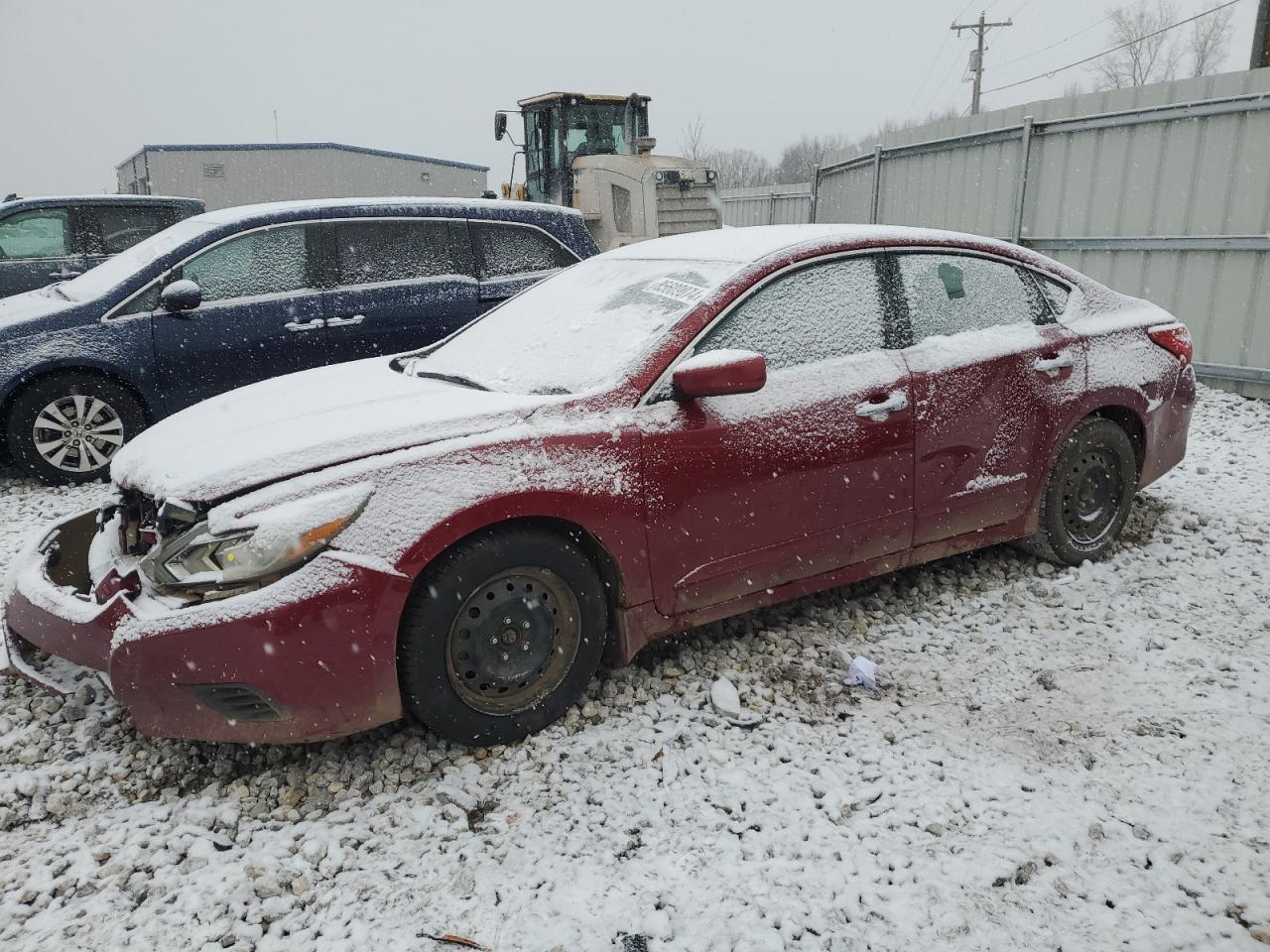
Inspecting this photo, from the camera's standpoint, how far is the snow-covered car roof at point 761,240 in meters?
3.56

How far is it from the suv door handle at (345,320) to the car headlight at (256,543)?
145 inches

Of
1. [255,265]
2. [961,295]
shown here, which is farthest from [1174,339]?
[255,265]

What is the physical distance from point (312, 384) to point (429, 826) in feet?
5.93

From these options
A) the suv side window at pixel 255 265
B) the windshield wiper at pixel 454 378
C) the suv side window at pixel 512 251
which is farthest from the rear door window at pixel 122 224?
the windshield wiper at pixel 454 378

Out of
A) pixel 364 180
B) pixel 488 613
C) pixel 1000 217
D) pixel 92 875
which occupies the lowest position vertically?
pixel 92 875

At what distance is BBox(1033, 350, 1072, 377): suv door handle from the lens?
399 centimetres

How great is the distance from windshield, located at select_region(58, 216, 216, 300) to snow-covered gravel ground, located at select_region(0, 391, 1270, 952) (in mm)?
3364

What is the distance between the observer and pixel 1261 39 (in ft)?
29.3

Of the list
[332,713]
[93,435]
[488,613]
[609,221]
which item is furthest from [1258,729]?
[609,221]

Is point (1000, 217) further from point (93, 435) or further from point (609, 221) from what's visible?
point (93, 435)

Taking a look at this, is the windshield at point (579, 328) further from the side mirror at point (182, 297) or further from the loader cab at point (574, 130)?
the loader cab at point (574, 130)

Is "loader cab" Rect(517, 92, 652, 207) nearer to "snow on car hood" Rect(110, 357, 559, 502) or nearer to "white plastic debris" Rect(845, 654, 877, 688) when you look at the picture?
"snow on car hood" Rect(110, 357, 559, 502)

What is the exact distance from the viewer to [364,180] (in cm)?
2880

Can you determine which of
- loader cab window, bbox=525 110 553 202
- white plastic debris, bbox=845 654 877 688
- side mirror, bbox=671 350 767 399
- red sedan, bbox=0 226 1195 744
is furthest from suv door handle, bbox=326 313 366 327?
loader cab window, bbox=525 110 553 202
